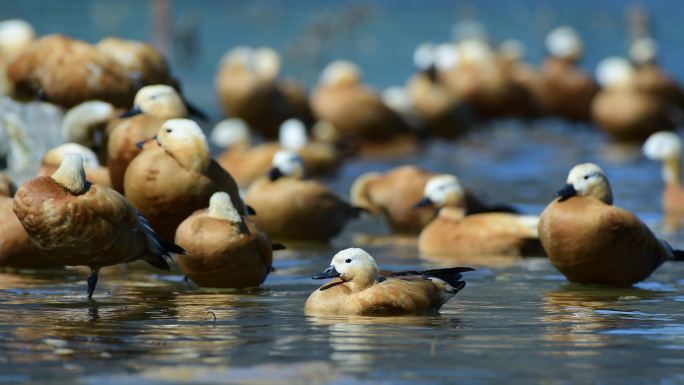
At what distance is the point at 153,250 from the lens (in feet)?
25.5

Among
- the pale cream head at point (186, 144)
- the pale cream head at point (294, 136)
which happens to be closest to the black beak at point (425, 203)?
the pale cream head at point (186, 144)

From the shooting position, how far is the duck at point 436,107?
824 inches

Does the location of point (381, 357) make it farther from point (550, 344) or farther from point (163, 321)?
point (163, 321)

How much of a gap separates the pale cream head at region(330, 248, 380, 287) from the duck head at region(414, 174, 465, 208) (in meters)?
3.72

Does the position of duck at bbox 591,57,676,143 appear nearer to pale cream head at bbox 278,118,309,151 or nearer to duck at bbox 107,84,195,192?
pale cream head at bbox 278,118,309,151

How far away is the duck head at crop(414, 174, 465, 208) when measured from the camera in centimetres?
1088

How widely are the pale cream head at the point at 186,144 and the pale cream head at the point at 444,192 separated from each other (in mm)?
2565

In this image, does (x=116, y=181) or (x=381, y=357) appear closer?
(x=381, y=357)

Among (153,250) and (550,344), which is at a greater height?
(153,250)

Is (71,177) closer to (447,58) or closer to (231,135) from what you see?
(231,135)

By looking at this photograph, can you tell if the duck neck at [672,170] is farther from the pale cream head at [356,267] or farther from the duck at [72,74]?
the pale cream head at [356,267]

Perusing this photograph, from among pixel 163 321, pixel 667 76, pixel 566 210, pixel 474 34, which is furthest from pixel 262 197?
pixel 474 34

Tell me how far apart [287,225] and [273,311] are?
3559 millimetres

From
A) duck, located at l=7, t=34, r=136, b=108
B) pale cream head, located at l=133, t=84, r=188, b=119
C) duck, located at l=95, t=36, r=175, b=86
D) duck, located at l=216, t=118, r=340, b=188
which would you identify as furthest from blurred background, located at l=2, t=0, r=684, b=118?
pale cream head, located at l=133, t=84, r=188, b=119
